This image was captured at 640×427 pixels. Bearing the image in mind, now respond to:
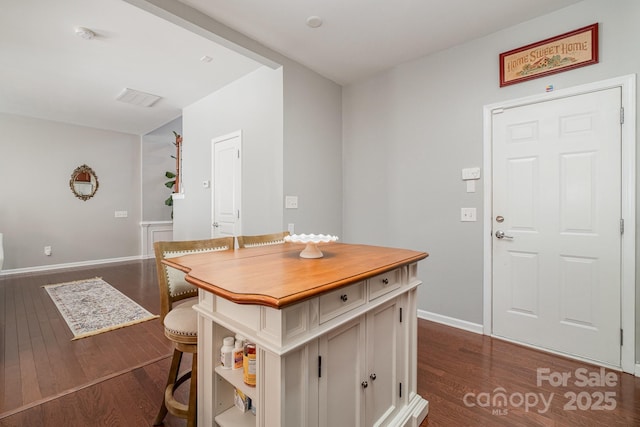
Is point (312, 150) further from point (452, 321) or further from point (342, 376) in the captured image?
point (342, 376)

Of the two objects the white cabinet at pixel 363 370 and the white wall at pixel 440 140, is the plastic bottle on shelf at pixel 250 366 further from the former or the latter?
the white wall at pixel 440 140

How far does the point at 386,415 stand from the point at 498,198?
2112 mm

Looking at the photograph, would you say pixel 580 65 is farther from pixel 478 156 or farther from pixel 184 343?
pixel 184 343

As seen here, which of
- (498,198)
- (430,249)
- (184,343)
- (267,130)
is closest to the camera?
(184,343)

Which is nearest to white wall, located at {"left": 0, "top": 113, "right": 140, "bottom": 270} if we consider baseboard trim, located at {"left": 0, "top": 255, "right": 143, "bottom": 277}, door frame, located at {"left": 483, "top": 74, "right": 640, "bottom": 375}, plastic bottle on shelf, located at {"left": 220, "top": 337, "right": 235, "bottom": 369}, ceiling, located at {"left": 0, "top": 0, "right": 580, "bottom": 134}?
baseboard trim, located at {"left": 0, "top": 255, "right": 143, "bottom": 277}

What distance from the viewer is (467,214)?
107 inches

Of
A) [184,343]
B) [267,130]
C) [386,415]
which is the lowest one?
[386,415]

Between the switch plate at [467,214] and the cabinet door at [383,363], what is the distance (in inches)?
65.5

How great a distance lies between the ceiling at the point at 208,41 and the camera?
2.24 m

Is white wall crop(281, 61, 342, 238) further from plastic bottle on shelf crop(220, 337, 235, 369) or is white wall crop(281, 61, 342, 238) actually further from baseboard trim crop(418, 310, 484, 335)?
plastic bottle on shelf crop(220, 337, 235, 369)

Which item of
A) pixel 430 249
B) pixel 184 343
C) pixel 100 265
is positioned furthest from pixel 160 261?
pixel 100 265

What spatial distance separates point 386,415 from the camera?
136cm

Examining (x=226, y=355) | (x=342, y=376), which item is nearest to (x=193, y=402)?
(x=226, y=355)

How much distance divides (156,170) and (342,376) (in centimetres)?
698
